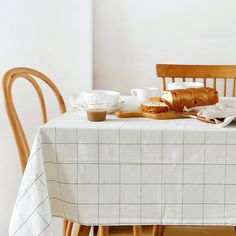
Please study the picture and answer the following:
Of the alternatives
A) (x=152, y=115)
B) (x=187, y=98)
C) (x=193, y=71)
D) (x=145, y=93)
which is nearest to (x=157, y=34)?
(x=193, y=71)

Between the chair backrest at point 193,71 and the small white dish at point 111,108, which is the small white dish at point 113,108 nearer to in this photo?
the small white dish at point 111,108

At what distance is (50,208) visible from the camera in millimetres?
1388

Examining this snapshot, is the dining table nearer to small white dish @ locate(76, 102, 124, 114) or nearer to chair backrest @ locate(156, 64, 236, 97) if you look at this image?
small white dish @ locate(76, 102, 124, 114)

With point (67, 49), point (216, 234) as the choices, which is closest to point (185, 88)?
point (67, 49)

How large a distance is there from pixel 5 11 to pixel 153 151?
5.02 ft

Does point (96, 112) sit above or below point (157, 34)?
below

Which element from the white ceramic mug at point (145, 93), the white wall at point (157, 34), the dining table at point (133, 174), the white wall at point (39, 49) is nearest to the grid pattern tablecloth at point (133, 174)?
the dining table at point (133, 174)

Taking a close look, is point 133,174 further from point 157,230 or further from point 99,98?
point 157,230

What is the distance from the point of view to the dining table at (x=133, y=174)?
1.34m

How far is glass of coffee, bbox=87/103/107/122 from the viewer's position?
1.43m

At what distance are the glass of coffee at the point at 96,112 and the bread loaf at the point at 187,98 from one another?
23cm

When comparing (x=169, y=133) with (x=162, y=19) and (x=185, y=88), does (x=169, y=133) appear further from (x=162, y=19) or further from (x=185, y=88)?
(x=162, y=19)

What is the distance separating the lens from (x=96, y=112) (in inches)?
56.1

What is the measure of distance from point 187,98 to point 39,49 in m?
1.23
